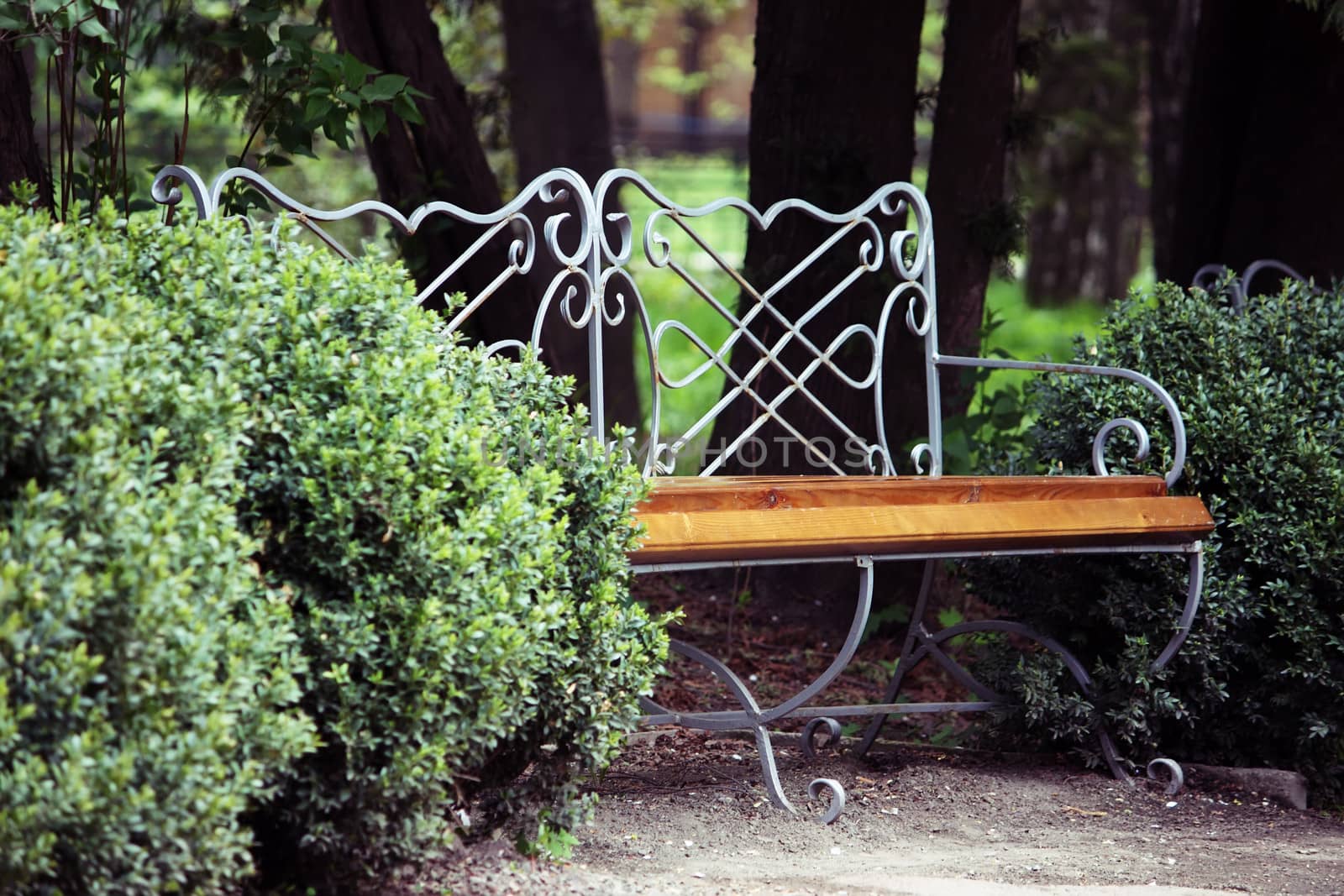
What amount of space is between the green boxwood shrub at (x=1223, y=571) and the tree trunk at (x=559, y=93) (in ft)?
11.4

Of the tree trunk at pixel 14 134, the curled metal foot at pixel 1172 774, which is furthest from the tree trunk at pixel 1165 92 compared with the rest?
the tree trunk at pixel 14 134

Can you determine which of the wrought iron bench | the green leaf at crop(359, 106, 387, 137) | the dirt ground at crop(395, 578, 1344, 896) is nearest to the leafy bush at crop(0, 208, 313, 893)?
the dirt ground at crop(395, 578, 1344, 896)

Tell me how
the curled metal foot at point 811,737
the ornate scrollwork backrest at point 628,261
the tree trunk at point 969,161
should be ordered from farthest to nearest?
the tree trunk at point 969,161, the curled metal foot at point 811,737, the ornate scrollwork backrest at point 628,261

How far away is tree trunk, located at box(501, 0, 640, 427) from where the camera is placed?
23.2 feet

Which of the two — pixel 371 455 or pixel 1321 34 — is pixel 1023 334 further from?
pixel 371 455

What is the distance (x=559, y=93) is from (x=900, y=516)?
4.51 metres

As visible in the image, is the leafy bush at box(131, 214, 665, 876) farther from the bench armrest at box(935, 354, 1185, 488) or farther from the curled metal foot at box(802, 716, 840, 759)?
the bench armrest at box(935, 354, 1185, 488)

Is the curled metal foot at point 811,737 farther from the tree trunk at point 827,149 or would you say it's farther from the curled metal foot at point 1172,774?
the tree trunk at point 827,149

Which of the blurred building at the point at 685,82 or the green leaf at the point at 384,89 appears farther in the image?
the blurred building at the point at 685,82

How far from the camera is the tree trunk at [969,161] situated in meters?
5.05

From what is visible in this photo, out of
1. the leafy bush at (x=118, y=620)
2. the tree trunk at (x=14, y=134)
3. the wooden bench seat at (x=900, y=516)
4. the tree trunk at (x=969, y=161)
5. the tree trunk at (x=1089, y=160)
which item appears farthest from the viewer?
the tree trunk at (x=1089, y=160)

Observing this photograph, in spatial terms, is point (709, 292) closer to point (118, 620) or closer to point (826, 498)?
point (826, 498)

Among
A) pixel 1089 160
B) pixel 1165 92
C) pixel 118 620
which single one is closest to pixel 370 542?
pixel 118 620

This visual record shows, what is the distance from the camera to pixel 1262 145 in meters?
5.73
